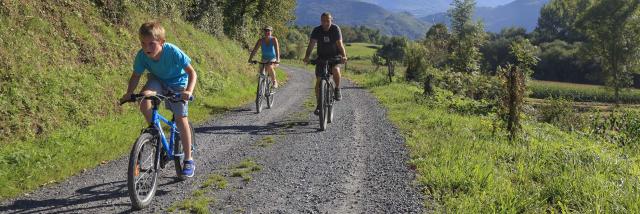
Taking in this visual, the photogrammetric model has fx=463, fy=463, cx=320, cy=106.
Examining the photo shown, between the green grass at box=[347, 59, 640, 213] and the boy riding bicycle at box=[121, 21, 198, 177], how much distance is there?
3072 mm

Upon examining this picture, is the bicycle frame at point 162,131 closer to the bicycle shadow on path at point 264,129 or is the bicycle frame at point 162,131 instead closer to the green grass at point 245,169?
the green grass at point 245,169

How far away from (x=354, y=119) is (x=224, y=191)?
6367 mm

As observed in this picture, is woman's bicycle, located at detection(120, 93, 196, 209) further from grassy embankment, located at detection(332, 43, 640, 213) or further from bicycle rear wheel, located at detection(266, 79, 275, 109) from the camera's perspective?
bicycle rear wheel, located at detection(266, 79, 275, 109)

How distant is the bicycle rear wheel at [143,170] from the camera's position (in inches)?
188

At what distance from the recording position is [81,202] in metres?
5.28

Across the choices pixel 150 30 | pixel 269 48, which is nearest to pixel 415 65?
pixel 269 48

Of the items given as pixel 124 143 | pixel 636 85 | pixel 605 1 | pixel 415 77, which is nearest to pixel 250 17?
pixel 415 77

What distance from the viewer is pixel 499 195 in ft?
17.1

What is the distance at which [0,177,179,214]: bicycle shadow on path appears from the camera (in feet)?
16.5

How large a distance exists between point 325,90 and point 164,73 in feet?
16.7

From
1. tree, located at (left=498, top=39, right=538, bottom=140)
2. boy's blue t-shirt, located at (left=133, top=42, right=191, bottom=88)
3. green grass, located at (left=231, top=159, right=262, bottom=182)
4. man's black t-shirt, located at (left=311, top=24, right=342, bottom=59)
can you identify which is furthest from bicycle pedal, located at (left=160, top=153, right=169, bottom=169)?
tree, located at (left=498, top=39, right=538, bottom=140)

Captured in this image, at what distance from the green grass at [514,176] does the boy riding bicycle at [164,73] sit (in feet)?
10.1

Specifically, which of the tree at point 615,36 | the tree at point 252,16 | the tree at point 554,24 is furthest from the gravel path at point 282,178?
the tree at point 554,24

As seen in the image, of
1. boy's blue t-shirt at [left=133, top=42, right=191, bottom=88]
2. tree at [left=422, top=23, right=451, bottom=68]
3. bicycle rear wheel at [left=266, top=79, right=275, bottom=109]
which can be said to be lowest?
bicycle rear wheel at [left=266, top=79, right=275, bottom=109]
